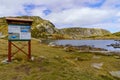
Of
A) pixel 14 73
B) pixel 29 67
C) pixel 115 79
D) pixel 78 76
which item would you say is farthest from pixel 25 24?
pixel 115 79

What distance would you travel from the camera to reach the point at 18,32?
742 inches

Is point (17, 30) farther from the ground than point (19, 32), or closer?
farther from the ground

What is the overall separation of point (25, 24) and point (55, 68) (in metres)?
5.19

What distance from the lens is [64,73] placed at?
14680 millimetres

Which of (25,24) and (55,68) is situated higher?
(25,24)

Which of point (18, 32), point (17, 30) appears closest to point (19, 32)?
point (18, 32)

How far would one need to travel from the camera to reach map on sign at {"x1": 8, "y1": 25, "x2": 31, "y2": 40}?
18672 mm

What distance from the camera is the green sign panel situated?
18656 millimetres

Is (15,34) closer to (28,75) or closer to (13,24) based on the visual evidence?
(13,24)

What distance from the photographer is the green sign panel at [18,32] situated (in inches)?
734

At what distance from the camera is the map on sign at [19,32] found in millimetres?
18672

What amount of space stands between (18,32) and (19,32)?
0.08 m

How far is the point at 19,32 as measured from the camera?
18.9m

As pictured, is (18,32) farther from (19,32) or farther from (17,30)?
(17,30)
